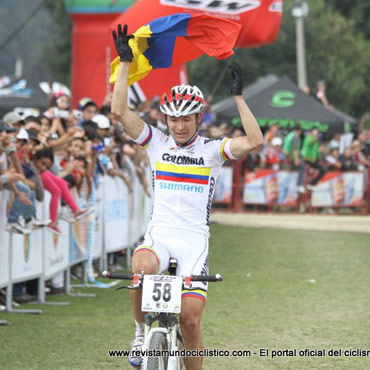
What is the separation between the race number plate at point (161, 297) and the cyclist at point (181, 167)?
0.41 metres

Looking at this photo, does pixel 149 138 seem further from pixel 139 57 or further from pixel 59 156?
pixel 59 156

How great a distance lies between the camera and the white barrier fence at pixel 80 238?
1119cm

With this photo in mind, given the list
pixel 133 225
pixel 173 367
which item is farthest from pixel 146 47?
pixel 133 225

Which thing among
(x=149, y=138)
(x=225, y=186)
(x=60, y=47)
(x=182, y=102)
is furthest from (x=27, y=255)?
(x=60, y=47)

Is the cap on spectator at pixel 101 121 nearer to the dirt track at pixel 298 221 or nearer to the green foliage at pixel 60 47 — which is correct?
the dirt track at pixel 298 221

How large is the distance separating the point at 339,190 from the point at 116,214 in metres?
12.1

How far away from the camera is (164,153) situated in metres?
7.89

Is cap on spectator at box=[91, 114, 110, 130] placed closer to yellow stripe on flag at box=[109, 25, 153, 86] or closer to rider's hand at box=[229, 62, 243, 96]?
yellow stripe on flag at box=[109, 25, 153, 86]

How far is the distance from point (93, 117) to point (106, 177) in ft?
3.27

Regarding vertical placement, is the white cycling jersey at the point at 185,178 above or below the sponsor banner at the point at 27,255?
above

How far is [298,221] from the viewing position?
2427 cm

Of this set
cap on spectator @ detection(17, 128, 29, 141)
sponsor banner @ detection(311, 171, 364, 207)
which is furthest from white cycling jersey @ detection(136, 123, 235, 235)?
sponsor banner @ detection(311, 171, 364, 207)

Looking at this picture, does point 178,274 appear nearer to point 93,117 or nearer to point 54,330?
point 54,330

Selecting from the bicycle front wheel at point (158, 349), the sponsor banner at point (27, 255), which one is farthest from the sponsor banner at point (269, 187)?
the bicycle front wheel at point (158, 349)
